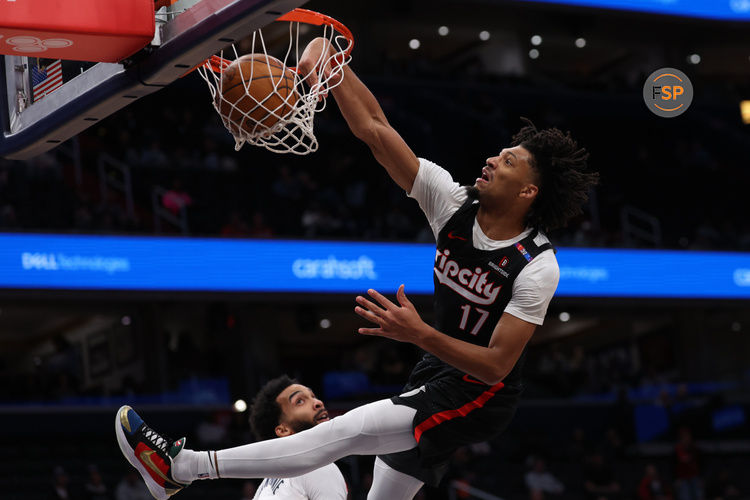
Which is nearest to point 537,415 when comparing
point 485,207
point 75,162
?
point 75,162

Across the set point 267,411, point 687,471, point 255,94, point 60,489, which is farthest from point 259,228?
point 255,94

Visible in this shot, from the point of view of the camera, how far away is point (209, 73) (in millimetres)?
5613

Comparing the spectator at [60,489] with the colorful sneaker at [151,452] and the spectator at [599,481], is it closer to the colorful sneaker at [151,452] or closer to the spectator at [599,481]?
the spectator at [599,481]

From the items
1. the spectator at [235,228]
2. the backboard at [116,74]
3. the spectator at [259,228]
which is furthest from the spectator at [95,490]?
the backboard at [116,74]

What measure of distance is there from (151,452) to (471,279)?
161 centimetres

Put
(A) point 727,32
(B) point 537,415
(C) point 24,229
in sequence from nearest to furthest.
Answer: (C) point 24,229, (B) point 537,415, (A) point 727,32

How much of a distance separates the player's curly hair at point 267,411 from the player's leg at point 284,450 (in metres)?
1.36

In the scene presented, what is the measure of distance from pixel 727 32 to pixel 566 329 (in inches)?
324

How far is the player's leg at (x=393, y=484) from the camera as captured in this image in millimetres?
5004

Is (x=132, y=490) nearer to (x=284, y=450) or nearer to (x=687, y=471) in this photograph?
(x=687, y=471)

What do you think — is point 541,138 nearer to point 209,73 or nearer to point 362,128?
point 362,128

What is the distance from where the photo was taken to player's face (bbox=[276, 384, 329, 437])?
602 cm

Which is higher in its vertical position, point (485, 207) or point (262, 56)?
point (262, 56)

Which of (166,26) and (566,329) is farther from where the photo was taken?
(566,329)
